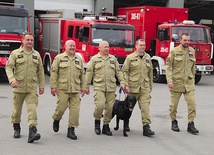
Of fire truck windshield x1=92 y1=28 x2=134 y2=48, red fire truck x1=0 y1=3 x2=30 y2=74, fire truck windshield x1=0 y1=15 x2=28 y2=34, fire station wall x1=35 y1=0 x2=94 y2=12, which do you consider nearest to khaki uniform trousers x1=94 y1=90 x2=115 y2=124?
red fire truck x1=0 y1=3 x2=30 y2=74

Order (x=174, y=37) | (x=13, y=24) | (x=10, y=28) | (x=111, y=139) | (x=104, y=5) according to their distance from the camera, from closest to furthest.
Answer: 1. (x=111, y=139)
2. (x=10, y=28)
3. (x=13, y=24)
4. (x=174, y=37)
5. (x=104, y=5)

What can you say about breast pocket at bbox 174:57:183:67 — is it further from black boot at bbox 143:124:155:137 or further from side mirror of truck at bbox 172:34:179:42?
side mirror of truck at bbox 172:34:179:42

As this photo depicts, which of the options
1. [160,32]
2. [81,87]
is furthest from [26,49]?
[160,32]

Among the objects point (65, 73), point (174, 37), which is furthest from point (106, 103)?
point (174, 37)

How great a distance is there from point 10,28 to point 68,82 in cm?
885

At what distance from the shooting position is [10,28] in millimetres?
15445

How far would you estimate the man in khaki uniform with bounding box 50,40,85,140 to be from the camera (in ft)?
23.8

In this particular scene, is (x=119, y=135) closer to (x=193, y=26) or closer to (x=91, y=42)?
(x=91, y=42)

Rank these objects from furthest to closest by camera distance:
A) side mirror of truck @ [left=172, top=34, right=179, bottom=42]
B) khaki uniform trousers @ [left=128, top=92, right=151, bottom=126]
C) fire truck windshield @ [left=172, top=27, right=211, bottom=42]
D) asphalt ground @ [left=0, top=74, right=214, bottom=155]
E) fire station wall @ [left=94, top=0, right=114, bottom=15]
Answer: fire station wall @ [left=94, top=0, right=114, bottom=15], fire truck windshield @ [left=172, top=27, right=211, bottom=42], side mirror of truck @ [left=172, top=34, right=179, bottom=42], khaki uniform trousers @ [left=128, top=92, right=151, bottom=126], asphalt ground @ [left=0, top=74, right=214, bottom=155]


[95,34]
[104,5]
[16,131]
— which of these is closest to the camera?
[16,131]

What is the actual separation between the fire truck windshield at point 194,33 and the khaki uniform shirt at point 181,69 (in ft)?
29.1

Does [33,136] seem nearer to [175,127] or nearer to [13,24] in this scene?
[175,127]

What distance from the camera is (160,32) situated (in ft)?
57.0

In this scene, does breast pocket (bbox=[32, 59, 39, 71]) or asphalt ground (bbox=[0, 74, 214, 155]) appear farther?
breast pocket (bbox=[32, 59, 39, 71])
